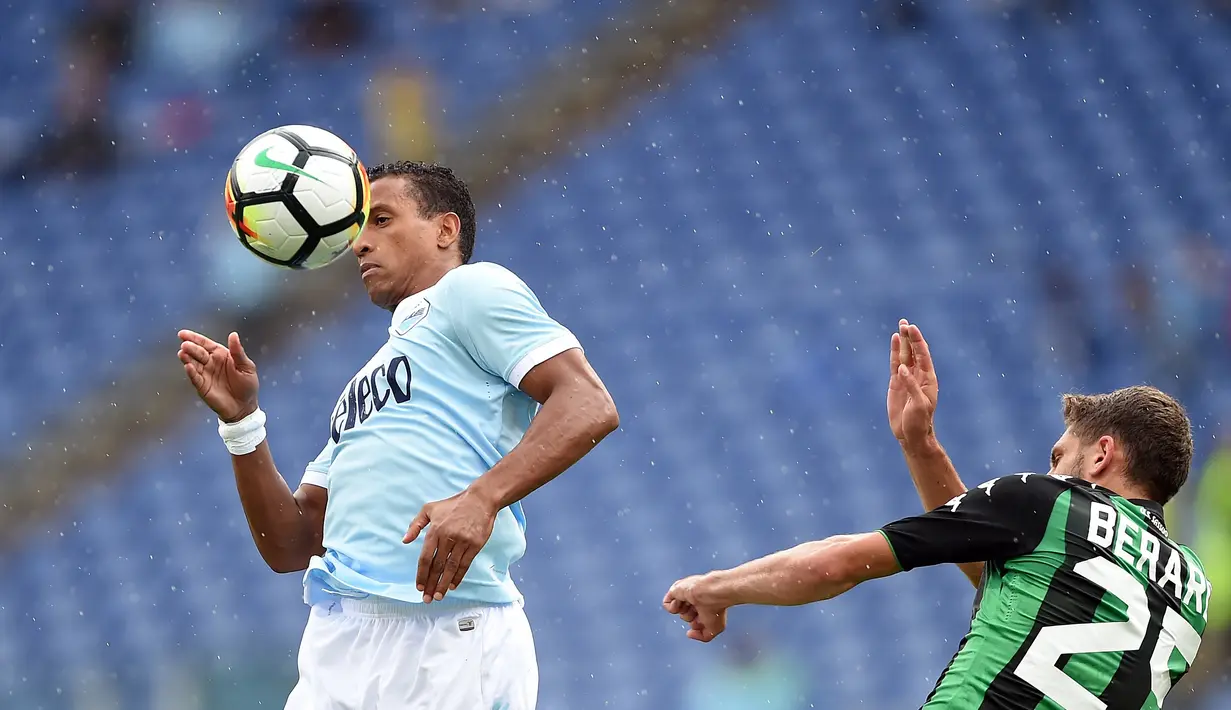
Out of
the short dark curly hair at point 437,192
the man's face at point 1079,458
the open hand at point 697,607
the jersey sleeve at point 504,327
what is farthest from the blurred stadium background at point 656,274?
the man's face at point 1079,458

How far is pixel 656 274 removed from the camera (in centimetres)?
1062

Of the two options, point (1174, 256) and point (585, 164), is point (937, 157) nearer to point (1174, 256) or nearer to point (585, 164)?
point (1174, 256)

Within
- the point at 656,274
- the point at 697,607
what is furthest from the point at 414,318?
the point at 656,274

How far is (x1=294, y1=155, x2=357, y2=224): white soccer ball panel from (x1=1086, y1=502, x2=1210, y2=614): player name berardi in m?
1.95

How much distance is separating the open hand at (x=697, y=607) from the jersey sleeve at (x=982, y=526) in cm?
40

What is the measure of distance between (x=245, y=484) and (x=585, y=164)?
786 centimetres

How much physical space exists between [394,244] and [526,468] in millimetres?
986

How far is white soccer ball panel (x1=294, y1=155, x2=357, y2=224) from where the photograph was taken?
3666mm

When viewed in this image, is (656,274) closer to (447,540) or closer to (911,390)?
(911,390)

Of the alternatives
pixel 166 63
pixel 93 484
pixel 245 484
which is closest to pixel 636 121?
pixel 166 63

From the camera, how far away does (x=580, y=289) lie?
1062cm

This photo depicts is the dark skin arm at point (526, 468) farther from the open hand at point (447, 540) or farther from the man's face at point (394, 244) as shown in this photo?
the man's face at point (394, 244)

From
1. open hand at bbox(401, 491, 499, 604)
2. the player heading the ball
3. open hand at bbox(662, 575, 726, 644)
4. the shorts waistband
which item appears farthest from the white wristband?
open hand at bbox(662, 575, 726, 644)

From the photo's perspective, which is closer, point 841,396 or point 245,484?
point 245,484
